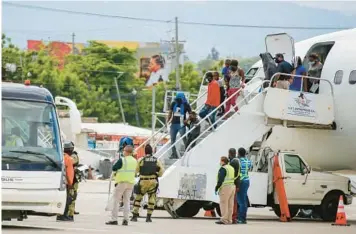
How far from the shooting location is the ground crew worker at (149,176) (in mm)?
23922

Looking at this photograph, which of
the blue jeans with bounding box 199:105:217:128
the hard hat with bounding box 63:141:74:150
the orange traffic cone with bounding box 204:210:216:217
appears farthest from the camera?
the orange traffic cone with bounding box 204:210:216:217

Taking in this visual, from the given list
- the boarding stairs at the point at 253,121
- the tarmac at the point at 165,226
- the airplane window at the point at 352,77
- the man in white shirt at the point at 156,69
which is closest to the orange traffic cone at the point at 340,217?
the tarmac at the point at 165,226

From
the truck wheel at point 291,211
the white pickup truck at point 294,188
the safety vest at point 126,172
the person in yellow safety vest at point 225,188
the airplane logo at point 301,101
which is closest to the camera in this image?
the safety vest at point 126,172

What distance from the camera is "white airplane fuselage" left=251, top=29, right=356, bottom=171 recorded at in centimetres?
2684

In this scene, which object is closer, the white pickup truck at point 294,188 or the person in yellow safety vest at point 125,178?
the person in yellow safety vest at point 125,178

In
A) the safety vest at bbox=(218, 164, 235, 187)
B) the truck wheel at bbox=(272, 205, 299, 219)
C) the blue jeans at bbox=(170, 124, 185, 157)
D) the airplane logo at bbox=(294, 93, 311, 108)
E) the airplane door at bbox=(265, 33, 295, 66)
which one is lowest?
the truck wheel at bbox=(272, 205, 299, 219)

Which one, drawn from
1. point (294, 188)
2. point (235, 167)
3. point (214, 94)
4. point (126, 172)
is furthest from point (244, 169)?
point (126, 172)

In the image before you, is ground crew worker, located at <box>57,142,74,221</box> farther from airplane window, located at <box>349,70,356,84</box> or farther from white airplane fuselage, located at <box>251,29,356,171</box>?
airplane window, located at <box>349,70,356,84</box>

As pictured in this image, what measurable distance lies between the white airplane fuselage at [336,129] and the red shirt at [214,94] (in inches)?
63.7

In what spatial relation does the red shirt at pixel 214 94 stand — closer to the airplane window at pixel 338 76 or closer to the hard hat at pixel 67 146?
the airplane window at pixel 338 76

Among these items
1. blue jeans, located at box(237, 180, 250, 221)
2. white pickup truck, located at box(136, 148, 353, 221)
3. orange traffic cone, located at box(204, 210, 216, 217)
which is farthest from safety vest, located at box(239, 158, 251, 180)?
orange traffic cone, located at box(204, 210, 216, 217)

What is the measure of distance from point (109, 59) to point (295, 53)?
277ft

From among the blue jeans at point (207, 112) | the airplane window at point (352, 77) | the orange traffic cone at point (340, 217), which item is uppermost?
the airplane window at point (352, 77)

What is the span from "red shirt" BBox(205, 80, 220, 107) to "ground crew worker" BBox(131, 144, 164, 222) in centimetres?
393
